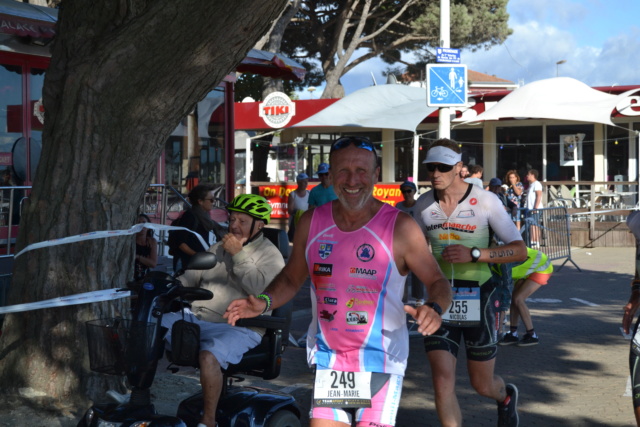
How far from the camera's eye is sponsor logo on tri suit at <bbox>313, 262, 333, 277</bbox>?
146 inches

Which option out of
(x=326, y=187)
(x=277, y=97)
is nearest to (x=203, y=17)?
(x=326, y=187)

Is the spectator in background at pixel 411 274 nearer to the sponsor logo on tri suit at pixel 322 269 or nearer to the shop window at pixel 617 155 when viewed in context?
the sponsor logo on tri suit at pixel 322 269

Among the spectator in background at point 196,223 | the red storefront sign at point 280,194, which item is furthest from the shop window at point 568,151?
the spectator in background at point 196,223

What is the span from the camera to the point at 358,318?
3654mm

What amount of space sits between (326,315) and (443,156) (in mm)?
2076

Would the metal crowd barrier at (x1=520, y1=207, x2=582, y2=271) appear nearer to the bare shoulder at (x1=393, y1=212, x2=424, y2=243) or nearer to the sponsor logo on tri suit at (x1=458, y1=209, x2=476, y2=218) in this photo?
the sponsor logo on tri suit at (x1=458, y1=209, x2=476, y2=218)

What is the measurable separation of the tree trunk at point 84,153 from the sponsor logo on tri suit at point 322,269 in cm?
234

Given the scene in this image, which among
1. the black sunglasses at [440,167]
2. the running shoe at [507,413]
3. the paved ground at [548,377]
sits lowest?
the paved ground at [548,377]

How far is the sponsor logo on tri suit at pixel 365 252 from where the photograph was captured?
367 centimetres

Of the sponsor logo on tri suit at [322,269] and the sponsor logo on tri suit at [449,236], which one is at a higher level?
the sponsor logo on tri suit at [449,236]

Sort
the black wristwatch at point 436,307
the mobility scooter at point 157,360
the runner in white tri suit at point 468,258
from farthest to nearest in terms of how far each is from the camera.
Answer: the runner in white tri suit at point 468,258, the mobility scooter at point 157,360, the black wristwatch at point 436,307

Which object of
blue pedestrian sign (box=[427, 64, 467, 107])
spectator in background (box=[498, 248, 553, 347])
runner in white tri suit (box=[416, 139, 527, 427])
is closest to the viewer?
runner in white tri suit (box=[416, 139, 527, 427])

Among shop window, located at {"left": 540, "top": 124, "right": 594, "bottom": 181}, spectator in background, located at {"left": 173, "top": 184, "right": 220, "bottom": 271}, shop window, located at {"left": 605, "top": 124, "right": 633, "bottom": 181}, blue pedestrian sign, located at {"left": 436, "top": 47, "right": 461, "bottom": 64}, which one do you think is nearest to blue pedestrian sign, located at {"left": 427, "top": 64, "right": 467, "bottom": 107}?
blue pedestrian sign, located at {"left": 436, "top": 47, "right": 461, "bottom": 64}

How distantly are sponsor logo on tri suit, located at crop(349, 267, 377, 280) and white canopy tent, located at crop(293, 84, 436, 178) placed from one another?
15.3 m
